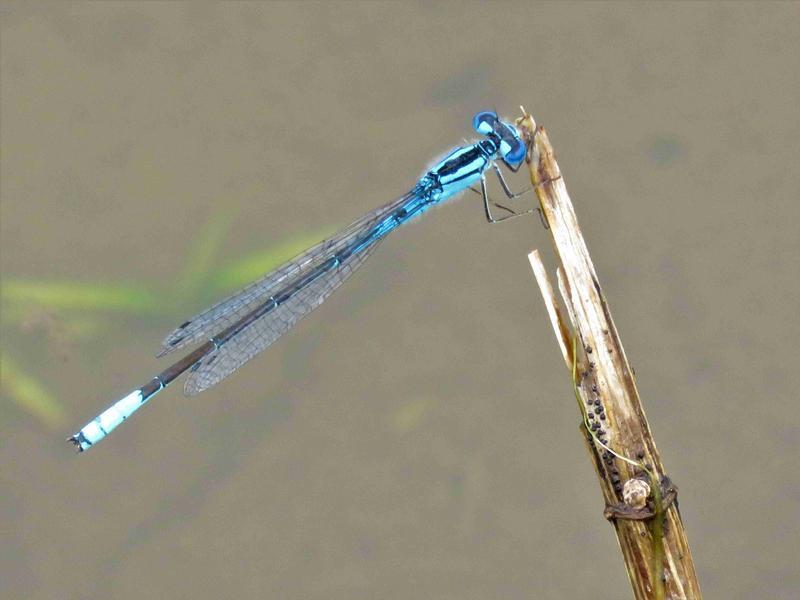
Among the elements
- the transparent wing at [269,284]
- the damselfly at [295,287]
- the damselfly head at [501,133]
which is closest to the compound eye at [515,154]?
the damselfly head at [501,133]

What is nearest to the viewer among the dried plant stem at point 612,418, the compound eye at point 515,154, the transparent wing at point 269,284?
the dried plant stem at point 612,418

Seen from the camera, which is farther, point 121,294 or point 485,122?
point 121,294

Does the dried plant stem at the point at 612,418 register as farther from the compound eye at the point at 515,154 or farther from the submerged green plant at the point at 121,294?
the submerged green plant at the point at 121,294

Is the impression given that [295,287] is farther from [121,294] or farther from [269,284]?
[121,294]

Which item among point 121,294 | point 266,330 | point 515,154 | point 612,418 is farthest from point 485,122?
point 121,294

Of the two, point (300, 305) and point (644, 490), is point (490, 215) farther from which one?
point (644, 490)

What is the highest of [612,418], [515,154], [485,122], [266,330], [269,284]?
[485,122]

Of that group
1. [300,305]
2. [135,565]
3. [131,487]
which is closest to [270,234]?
[300,305]
